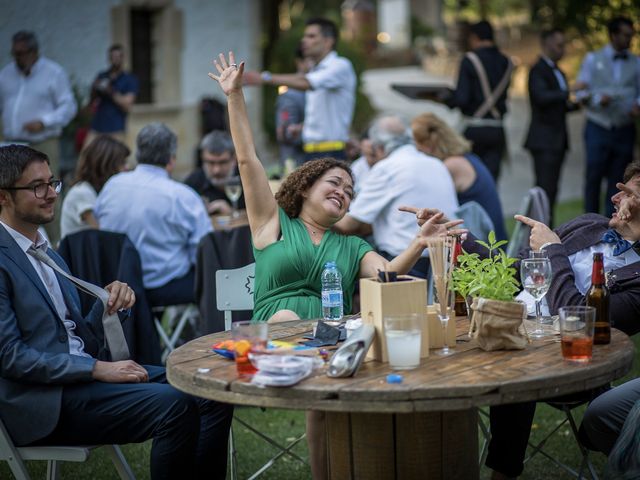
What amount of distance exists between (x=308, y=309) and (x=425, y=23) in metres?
34.6

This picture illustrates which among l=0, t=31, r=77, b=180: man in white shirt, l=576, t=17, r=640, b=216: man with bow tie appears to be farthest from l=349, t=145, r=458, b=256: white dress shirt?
l=0, t=31, r=77, b=180: man in white shirt

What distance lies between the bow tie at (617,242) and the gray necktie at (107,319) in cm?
187

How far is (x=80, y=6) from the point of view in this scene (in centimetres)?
1398

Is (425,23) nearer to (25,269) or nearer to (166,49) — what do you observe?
(166,49)

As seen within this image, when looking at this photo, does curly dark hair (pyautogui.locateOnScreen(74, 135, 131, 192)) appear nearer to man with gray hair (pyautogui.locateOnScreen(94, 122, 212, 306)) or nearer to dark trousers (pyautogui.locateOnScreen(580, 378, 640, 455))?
man with gray hair (pyautogui.locateOnScreen(94, 122, 212, 306))


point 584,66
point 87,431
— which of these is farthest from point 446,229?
point 584,66

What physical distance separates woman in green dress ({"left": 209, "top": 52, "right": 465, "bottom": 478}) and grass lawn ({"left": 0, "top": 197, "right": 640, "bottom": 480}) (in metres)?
0.93

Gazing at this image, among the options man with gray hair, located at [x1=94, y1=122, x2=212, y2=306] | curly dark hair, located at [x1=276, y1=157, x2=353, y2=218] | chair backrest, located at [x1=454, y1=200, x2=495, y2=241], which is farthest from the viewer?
man with gray hair, located at [x1=94, y1=122, x2=212, y2=306]

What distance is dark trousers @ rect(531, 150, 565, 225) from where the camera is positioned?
9.14 metres

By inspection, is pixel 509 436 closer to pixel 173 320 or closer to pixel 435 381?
pixel 435 381

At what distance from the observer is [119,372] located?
11.1 ft

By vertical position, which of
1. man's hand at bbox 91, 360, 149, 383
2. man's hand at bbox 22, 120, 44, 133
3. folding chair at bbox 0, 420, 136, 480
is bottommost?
folding chair at bbox 0, 420, 136, 480

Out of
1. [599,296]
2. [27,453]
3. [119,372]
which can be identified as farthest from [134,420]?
[599,296]

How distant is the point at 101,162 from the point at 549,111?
4.61m
